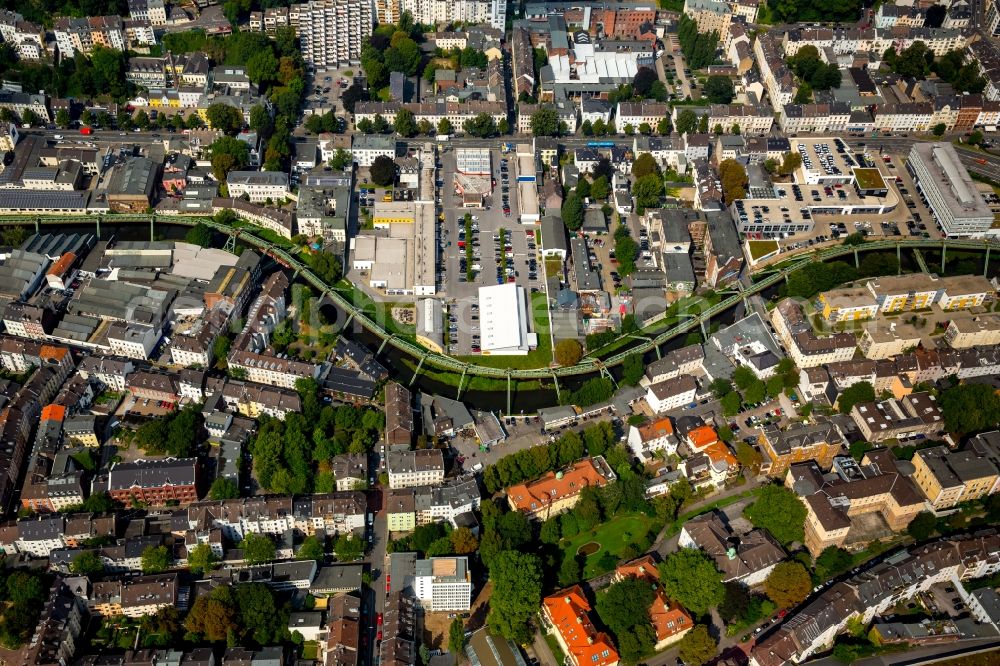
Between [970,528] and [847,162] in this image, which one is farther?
[847,162]

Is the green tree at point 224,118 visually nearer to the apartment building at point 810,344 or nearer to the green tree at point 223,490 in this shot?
the green tree at point 223,490

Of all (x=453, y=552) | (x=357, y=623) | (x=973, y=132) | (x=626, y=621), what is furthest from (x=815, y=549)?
(x=973, y=132)

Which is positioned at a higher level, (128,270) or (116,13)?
(116,13)

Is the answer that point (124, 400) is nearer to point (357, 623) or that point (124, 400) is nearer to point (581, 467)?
point (357, 623)

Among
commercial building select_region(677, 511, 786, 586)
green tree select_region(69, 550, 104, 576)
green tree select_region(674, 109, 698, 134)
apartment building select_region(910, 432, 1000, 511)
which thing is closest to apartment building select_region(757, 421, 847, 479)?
apartment building select_region(910, 432, 1000, 511)

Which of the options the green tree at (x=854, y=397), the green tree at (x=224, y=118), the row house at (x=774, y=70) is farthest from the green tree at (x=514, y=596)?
the row house at (x=774, y=70)

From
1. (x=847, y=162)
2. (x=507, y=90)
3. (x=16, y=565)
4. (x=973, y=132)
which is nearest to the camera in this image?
(x=16, y=565)
